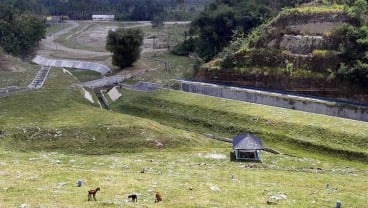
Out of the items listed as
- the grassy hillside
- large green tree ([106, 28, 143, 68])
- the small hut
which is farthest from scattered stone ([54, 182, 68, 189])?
large green tree ([106, 28, 143, 68])

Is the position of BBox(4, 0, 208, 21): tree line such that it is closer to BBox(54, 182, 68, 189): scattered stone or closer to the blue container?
BBox(54, 182, 68, 189): scattered stone

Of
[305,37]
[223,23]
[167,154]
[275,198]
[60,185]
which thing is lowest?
[167,154]

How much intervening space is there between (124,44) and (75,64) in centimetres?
1671

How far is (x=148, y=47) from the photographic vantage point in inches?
4419

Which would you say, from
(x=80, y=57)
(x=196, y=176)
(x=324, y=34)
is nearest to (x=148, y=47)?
(x=80, y=57)

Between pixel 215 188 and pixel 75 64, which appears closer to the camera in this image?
pixel 215 188

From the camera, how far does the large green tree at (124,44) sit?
259 feet

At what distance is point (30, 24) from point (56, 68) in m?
25.4

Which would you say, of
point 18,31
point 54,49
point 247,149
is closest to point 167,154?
point 247,149

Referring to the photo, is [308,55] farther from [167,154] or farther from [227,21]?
[227,21]

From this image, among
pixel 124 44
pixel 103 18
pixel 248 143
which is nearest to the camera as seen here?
pixel 248 143

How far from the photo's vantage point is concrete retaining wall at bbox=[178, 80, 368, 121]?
49.4 metres

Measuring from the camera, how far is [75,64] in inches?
3612

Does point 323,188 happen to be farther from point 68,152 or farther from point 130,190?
point 68,152
